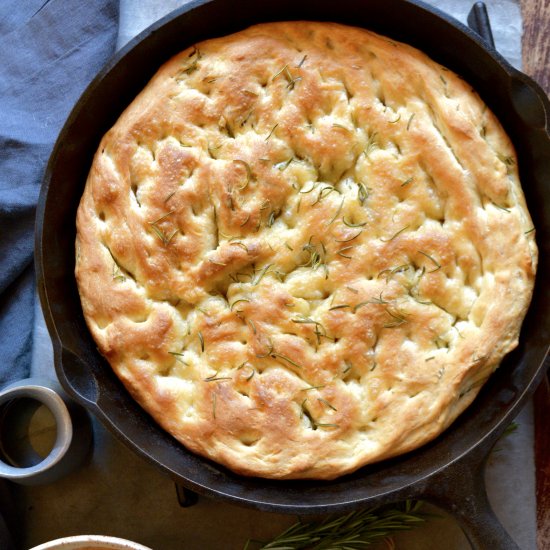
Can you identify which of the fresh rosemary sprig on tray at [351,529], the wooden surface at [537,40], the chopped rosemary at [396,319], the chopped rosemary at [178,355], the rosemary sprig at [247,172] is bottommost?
the fresh rosemary sprig on tray at [351,529]

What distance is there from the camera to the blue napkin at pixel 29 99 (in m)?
2.99

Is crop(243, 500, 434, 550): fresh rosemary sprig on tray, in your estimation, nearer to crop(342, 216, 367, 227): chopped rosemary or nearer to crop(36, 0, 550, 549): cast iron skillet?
crop(36, 0, 550, 549): cast iron skillet

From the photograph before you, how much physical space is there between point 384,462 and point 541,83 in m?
1.59

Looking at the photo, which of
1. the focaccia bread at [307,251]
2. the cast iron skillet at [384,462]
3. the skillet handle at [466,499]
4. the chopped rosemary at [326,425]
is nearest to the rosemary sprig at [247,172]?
the focaccia bread at [307,251]

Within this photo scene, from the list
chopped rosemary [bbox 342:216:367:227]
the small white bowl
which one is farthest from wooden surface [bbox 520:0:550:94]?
the small white bowl

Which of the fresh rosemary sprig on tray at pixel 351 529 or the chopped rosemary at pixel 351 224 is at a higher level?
the chopped rosemary at pixel 351 224

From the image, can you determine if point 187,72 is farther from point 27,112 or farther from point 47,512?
point 47,512

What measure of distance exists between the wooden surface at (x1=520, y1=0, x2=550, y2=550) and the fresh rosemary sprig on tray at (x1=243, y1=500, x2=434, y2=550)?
0.46m

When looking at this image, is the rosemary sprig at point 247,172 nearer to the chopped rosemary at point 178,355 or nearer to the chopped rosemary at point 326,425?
the chopped rosemary at point 178,355

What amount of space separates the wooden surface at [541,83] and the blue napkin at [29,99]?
165 centimetres

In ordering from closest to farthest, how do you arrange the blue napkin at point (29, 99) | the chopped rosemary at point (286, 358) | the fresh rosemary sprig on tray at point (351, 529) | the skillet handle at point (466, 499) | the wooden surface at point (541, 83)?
the skillet handle at point (466, 499)
the chopped rosemary at point (286, 358)
the fresh rosemary sprig on tray at point (351, 529)
the wooden surface at point (541, 83)
the blue napkin at point (29, 99)

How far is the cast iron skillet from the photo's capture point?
7.76 feet

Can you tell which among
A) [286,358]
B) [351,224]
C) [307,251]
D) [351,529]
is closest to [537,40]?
[351,224]

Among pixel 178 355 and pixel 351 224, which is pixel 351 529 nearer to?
pixel 178 355
